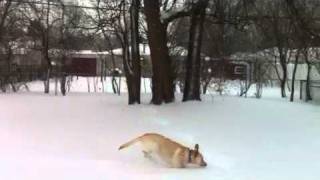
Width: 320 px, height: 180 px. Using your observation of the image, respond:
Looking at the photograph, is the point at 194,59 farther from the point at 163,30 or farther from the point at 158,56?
the point at 158,56

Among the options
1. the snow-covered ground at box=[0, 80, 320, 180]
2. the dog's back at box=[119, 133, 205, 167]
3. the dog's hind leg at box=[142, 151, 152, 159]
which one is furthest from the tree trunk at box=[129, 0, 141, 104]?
the dog's back at box=[119, 133, 205, 167]

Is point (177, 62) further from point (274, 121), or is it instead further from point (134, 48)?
point (274, 121)

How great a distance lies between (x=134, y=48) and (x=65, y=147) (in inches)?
331

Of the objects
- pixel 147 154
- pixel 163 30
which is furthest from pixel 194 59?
pixel 147 154

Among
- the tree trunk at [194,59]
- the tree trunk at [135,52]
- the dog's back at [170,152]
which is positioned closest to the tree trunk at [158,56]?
the tree trunk at [135,52]

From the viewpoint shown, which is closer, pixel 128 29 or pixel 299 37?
pixel 128 29

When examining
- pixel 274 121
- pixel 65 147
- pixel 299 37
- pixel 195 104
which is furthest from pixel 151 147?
pixel 299 37

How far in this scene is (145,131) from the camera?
46.0 ft

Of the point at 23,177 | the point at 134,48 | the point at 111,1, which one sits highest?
the point at 111,1

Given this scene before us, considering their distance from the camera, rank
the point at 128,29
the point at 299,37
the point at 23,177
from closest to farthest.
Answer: the point at 23,177 < the point at 128,29 < the point at 299,37

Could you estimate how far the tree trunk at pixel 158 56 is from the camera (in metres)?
18.8

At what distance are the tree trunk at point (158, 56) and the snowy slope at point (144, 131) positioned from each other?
23.3 inches

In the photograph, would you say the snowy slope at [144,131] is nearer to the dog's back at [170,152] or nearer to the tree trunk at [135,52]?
→ the dog's back at [170,152]

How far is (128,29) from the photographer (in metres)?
22.4
